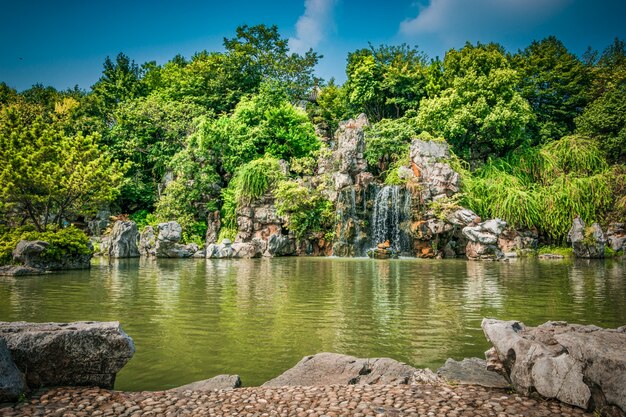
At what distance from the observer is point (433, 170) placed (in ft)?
90.8

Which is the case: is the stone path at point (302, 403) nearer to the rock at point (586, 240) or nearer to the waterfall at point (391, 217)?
the waterfall at point (391, 217)

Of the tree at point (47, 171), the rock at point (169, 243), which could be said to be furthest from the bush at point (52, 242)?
the rock at point (169, 243)

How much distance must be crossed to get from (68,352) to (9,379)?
0.58m

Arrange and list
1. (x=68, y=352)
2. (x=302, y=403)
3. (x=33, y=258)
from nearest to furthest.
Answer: (x=302, y=403) < (x=68, y=352) < (x=33, y=258)

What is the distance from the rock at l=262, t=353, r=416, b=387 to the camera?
470 centimetres

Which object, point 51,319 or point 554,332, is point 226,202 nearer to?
point 51,319

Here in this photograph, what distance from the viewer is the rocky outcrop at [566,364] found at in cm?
355

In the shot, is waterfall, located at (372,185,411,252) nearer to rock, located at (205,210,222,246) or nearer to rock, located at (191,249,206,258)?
rock, located at (191,249,206,258)

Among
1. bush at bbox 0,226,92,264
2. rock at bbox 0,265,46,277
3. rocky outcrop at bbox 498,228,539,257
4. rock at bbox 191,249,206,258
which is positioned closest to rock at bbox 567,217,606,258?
rocky outcrop at bbox 498,228,539,257

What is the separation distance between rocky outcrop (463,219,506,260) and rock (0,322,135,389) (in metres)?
21.8

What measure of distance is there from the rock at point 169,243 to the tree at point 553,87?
1111 inches

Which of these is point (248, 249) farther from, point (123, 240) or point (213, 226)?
point (123, 240)

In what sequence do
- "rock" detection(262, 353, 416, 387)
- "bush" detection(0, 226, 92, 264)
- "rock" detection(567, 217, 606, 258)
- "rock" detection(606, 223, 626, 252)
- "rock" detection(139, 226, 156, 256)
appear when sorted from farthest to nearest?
1. "rock" detection(139, 226, 156, 256)
2. "rock" detection(606, 223, 626, 252)
3. "rock" detection(567, 217, 606, 258)
4. "bush" detection(0, 226, 92, 264)
5. "rock" detection(262, 353, 416, 387)

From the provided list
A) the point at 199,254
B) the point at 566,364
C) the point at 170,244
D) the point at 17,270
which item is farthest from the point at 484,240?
the point at 17,270
